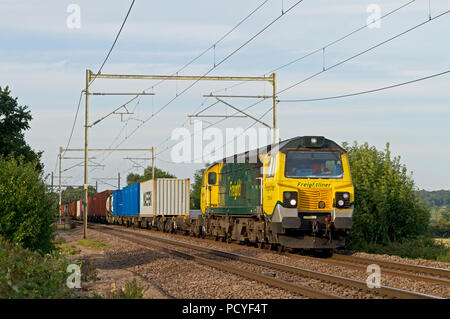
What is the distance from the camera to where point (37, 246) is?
17953mm

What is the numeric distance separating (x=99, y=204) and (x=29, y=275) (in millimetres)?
59671

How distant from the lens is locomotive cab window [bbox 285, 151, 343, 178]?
1894 cm

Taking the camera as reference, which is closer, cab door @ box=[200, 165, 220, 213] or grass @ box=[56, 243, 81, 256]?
grass @ box=[56, 243, 81, 256]

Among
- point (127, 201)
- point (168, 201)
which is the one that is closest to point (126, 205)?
point (127, 201)

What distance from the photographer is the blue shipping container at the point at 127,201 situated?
46688 mm

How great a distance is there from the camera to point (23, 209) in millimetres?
17500

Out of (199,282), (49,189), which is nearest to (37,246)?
(49,189)

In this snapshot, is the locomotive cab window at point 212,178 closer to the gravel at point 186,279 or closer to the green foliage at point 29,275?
the gravel at point 186,279

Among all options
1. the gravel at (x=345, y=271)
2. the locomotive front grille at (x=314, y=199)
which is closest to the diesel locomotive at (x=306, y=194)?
the locomotive front grille at (x=314, y=199)

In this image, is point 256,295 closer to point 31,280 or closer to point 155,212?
point 31,280

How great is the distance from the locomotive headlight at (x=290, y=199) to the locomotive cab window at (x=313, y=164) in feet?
2.13

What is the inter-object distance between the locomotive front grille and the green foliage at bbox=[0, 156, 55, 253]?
790cm

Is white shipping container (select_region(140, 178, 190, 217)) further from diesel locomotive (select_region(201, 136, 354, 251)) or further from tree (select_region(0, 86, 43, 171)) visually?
diesel locomotive (select_region(201, 136, 354, 251))

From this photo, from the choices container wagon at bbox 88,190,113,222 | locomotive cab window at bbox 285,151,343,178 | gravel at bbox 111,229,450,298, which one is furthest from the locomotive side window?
container wagon at bbox 88,190,113,222
